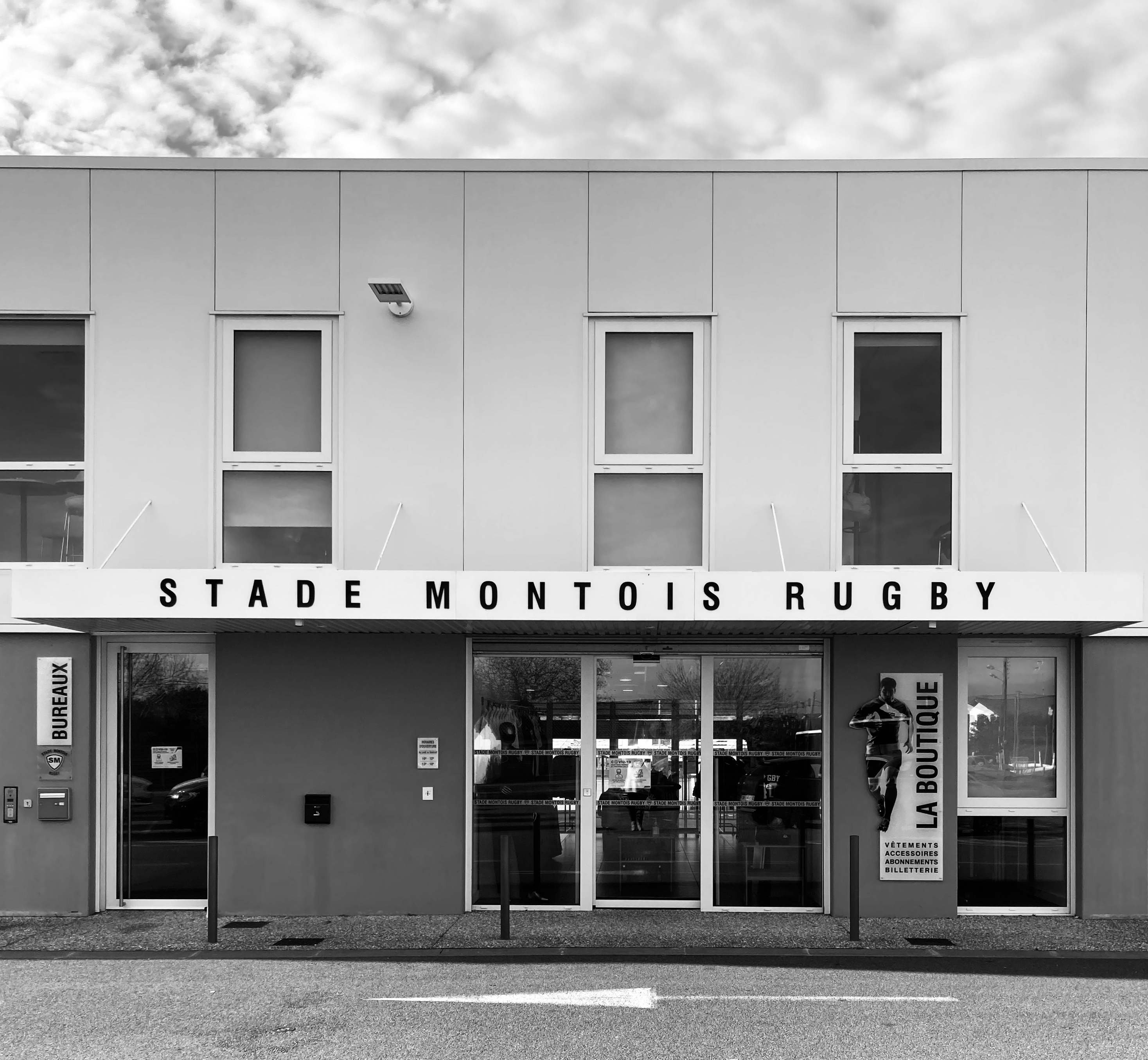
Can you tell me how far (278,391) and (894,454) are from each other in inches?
244

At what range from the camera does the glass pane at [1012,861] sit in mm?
10773

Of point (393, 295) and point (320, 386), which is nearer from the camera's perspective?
point (393, 295)

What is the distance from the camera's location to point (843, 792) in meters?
10.7

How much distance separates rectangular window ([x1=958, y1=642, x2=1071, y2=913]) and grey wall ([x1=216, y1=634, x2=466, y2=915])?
5.07 metres

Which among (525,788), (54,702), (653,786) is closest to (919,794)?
(653,786)

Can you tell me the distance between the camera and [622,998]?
24.9 feet

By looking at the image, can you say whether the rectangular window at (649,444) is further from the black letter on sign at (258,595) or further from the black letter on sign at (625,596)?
the black letter on sign at (258,595)

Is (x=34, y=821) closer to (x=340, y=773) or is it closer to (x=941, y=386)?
(x=340, y=773)

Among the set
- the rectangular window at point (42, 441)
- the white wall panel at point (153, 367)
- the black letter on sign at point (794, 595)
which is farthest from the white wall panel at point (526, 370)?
the rectangular window at point (42, 441)

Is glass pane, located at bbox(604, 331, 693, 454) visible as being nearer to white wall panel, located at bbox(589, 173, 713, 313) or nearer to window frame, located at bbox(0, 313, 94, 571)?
white wall panel, located at bbox(589, 173, 713, 313)

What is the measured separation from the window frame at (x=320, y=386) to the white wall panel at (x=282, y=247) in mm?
181

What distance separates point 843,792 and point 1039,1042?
4.10 m

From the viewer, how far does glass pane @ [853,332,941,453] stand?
10.9 metres

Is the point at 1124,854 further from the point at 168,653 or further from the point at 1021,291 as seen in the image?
the point at 168,653
